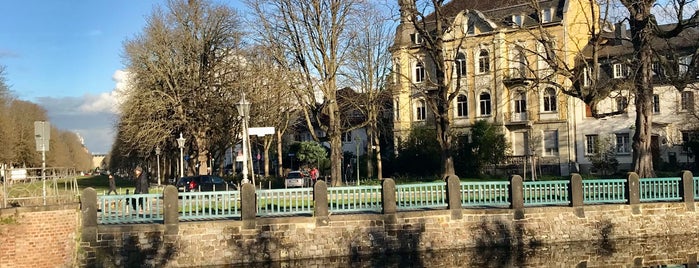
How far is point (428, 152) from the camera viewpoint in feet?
145

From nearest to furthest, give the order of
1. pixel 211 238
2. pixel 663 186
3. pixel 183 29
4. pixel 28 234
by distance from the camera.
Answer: pixel 28 234
pixel 211 238
pixel 663 186
pixel 183 29

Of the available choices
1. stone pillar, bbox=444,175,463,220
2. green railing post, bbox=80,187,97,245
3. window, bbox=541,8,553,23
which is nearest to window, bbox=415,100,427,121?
window, bbox=541,8,553,23

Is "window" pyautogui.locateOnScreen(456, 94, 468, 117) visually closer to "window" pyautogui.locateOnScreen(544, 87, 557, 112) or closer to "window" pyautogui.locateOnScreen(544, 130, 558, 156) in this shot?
"window" pyautogui.locateOnScreen(544, 87, 557, 112)

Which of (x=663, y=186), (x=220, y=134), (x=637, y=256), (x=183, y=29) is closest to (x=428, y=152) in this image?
(x=220, y=134)

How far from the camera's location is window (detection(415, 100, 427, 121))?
51.2 metres

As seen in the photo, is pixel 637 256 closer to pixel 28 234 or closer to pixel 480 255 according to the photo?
pixel 480 255

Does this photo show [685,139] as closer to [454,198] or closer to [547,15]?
[547,15]

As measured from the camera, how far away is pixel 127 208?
16984 mm

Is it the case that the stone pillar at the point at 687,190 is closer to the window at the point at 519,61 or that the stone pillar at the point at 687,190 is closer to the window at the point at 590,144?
the window at the point at 519,61

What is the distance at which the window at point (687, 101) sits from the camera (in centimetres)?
4095

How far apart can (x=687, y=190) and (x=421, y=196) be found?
859 cm

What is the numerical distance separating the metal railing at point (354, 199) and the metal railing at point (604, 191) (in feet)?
21.3

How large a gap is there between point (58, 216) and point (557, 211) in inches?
541

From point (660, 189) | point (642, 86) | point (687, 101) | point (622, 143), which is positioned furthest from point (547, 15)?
point (660, 189)
